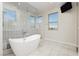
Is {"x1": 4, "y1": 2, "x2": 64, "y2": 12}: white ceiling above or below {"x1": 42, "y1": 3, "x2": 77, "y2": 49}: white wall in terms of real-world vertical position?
above

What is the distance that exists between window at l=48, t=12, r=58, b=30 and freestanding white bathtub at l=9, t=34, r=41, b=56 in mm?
360

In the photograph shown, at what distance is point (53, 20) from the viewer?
1.84 metres

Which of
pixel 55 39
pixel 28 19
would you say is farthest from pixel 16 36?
pixel 55 39

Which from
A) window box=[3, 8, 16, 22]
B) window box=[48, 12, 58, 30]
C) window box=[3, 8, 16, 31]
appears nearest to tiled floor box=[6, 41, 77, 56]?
window box=[48, 12, 58, 30]

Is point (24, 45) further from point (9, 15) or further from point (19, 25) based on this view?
point (9, 15)

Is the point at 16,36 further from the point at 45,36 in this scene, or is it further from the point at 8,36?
the point at 45,36

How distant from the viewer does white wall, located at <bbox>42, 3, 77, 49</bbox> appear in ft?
5.97

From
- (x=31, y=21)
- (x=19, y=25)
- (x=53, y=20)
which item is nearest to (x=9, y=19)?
(x=19, y=25)

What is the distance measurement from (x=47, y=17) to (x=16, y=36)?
2.53ft

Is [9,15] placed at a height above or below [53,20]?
above

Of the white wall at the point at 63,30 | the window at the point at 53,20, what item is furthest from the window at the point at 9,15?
the window at the point at 53,20

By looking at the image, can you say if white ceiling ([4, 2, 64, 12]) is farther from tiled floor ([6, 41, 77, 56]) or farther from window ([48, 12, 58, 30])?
tiled floor ([6, 41, 77, 56])

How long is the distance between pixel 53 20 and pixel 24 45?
2.67ft

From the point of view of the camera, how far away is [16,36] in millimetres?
1755
